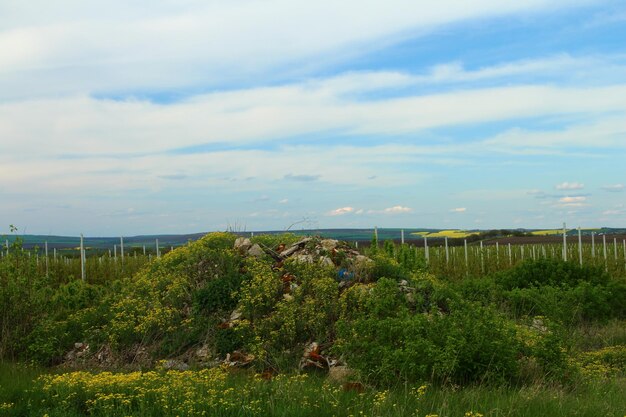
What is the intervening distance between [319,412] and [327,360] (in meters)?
2.83

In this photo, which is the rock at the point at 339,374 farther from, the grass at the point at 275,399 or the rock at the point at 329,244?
the rock at the point at 329,244

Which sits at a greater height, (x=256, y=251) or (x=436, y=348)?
(x=256, y=251)

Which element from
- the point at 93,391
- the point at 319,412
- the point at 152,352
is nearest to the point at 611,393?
the point at 319,412

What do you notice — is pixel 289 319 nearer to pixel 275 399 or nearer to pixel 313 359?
pixel 313 359

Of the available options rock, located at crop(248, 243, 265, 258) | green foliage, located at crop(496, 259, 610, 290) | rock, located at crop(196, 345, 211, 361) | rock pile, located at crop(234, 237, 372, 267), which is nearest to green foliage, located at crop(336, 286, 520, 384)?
rock, located at crop(196, 345, 211, 361)

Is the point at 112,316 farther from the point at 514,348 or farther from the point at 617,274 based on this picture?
the point at 617,274

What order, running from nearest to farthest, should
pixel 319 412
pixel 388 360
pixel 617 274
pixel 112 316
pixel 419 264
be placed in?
1. pixel 319 412
2. pixel 388 360
3. pixel 112 316
4. pixel 419 264
5. pixel 617 274

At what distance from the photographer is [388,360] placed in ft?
23.2

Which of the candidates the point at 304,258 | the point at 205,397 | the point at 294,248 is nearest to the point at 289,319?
the point at 304,258

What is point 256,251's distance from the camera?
11141 millimetres

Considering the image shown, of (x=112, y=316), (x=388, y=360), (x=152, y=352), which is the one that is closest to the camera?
(x=388, y=360)

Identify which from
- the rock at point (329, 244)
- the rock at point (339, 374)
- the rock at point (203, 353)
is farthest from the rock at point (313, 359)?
the rock at point (329, 244)

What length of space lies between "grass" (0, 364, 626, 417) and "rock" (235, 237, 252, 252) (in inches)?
173

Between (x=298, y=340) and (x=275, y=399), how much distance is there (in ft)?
11.1
